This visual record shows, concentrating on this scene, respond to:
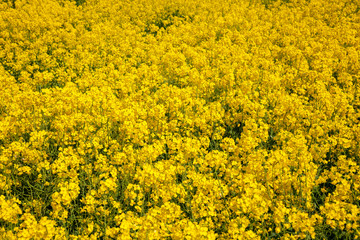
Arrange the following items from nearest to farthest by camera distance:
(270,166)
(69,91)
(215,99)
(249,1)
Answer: (270,166)
(69,91)
(215,99)
(249,1)

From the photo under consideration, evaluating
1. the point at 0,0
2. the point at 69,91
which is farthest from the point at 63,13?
the point at 69,91

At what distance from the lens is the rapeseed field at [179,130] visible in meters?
3.78

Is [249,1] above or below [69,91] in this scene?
above

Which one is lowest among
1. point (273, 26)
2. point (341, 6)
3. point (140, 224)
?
point (140, 224)

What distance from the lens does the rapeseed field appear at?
3783 mm

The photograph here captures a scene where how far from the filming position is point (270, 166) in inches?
174

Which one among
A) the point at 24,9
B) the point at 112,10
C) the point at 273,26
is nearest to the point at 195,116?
the point at 273,26

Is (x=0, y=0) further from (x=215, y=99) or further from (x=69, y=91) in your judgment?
(x=215, y=99)

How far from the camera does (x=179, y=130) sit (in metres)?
5.95

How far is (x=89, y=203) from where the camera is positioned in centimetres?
373

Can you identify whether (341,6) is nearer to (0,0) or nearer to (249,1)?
(249,1)

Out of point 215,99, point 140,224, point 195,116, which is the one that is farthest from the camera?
point 215,99

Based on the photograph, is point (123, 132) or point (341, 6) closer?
point (123, 132)

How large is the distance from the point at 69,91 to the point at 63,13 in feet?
23.6
